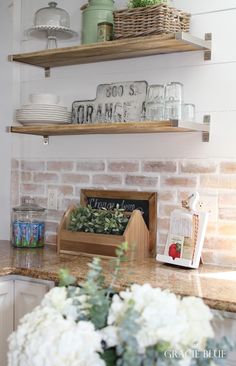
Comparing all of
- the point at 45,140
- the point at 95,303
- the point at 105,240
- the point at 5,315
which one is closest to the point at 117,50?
the point at 45,140

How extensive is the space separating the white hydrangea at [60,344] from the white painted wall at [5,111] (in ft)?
6.85

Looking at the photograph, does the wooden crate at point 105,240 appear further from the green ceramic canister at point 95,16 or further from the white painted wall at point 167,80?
the green ceramic canister at point 95,16

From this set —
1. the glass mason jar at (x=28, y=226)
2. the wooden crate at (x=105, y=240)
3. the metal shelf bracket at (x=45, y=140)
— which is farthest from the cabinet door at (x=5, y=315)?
the metal shelf bracket at (x=45, y=140)

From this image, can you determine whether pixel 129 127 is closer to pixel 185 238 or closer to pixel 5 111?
pixel 185 238

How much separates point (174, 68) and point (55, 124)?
62cm

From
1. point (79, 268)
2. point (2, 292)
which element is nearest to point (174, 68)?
point (79, 268)

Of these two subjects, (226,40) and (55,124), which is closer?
(226,40)

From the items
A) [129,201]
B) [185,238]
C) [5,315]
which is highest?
[129,201]

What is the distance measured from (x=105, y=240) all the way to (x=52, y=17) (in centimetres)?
109

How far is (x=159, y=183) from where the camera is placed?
249cm

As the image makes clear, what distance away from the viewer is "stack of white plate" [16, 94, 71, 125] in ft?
8.39

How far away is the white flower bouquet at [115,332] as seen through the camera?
0.87m

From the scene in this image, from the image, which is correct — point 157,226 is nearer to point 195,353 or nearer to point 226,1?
point 226,1

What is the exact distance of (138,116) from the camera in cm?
245
